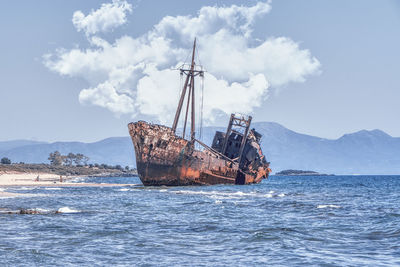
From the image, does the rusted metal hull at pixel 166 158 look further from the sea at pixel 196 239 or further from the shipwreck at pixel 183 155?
the sea at pixel 196 239

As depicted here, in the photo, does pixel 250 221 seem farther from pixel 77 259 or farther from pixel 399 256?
pixel 77 259

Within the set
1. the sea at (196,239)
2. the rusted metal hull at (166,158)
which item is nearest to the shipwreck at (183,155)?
the rusted metal hull at (166,158)

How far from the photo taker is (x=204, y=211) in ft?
90.1

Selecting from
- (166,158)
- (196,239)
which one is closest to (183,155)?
(166,158)

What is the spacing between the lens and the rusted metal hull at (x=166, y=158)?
51.8m

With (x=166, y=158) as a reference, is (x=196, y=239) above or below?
below

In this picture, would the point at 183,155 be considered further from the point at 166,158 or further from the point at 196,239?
the point at 196,239

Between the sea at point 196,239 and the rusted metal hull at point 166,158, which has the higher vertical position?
the rusted metal hull at point 166,158

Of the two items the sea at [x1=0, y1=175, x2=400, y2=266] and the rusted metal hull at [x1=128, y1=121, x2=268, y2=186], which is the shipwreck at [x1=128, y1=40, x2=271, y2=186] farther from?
the sea at [x1=0, y1=175, x2=400, y2=266]

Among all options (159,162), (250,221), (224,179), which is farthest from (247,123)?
(250,221)

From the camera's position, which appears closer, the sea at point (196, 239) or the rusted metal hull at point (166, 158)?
the sea at point (196, 239)

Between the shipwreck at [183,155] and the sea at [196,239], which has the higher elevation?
the shipwreck at [183,155]

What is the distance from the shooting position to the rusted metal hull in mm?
51812

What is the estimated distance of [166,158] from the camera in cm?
5294
